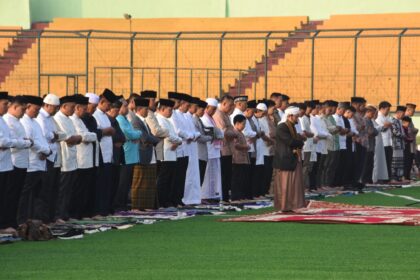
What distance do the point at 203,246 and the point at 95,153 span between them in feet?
16.5

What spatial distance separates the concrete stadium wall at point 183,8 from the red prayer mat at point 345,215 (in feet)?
89.8

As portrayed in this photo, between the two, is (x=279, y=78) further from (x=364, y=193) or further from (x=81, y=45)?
(x=364, y=193)

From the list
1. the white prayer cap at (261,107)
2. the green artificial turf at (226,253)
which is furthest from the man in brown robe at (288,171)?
the white prayer cap at (261,107)

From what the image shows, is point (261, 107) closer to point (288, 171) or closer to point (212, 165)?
point (212, 165)

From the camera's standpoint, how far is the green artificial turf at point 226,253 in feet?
41.3

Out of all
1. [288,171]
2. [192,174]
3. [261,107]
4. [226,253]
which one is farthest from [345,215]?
[261,107]

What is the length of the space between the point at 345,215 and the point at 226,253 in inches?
233

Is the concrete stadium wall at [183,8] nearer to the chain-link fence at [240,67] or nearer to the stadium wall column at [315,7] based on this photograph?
the stadium wall column at [315,7]

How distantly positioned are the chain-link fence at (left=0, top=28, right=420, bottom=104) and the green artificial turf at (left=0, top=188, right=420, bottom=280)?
2201cm

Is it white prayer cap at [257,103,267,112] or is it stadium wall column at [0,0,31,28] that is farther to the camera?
stadium wall column at [0,0,31,28]

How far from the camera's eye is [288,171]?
21594 mm

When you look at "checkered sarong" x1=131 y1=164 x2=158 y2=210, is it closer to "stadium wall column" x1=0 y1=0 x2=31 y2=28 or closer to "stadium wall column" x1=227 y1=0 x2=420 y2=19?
"stadium wall column" x1=227 y1=0 x2=420 y2=19

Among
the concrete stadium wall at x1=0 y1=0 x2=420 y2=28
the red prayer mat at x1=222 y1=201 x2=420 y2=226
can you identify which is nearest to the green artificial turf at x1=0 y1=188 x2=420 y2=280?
the red prayer mat at x1=222 y1=201 x2=420 y2=226

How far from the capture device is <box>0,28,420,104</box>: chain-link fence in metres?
40.6
